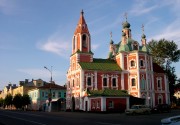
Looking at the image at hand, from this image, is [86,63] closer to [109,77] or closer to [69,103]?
[109,77]

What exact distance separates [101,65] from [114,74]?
12.0 feet

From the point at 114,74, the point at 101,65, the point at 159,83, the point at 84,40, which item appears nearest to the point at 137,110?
the point at 114,74

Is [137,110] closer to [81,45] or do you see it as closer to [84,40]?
[81,45]

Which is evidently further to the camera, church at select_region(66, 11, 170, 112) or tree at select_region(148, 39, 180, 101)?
tree at select_region(148, 39, 180, 101)

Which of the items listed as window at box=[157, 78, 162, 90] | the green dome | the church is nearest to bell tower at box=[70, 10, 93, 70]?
the church

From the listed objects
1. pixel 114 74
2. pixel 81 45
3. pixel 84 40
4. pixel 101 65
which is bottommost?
pixel 114 74

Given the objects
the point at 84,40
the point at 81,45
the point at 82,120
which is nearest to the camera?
the point at 82,120

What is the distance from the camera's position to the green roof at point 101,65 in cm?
5775

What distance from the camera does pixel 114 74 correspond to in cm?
5931

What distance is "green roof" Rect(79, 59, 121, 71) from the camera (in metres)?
57.8

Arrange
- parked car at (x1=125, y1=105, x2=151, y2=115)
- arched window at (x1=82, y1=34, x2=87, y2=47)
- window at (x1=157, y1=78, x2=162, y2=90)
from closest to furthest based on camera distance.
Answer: parked car at (x1=125, y1=105, x2=151, y2=115)
window at (x1=157, y1=78, x2=162, y2=90)
arched window at (x1=82, y1=34, x2=87, y2=47)

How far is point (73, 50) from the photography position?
6294 cm

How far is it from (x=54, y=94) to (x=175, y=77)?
3677cm

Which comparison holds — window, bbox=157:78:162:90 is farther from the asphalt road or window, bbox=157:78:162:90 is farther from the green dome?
the asphalt road
